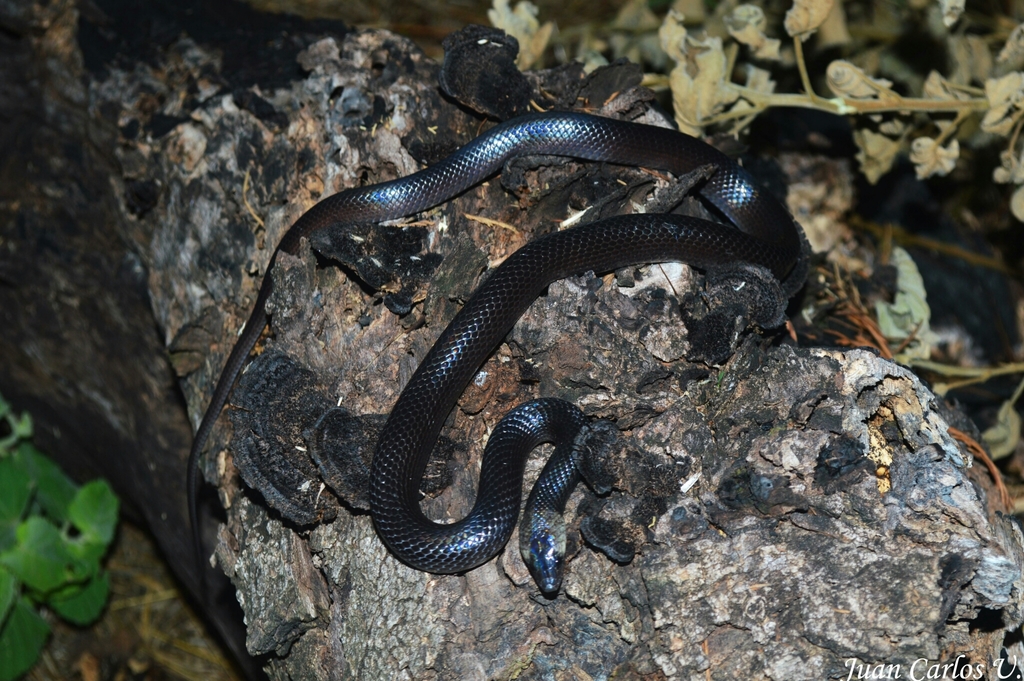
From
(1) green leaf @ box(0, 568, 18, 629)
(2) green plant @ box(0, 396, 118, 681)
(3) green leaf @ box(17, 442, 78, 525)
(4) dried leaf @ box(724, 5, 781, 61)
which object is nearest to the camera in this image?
(4) dried leaf @ box(724, 5, 781, 61)

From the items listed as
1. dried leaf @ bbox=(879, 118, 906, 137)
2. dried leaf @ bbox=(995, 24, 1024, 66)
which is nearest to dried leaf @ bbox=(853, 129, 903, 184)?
dried leaf @ bbox=(879, 118, 906, 137)

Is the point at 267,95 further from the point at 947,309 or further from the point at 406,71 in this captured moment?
the point at 947,309

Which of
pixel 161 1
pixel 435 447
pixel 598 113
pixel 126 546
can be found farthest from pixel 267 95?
pixel 126 546

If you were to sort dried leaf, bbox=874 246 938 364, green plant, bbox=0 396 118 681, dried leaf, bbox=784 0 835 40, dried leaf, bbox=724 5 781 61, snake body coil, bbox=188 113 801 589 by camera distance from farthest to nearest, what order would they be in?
1. green plant, bbox=0 396 118 681
2. dried leaf, bbox=874 246 938 364
3. dried leaf, bbox=724 5 781 61
4. dried leaf, bbox=784 0 835 40
5. snake body coil, bbox=188 113 801 589

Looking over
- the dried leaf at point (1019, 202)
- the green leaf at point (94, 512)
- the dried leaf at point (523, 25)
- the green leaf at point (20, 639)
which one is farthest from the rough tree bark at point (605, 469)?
the green leaf at point (20, 639)

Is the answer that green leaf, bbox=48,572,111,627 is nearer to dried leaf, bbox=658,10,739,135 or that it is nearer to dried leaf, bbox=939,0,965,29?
dried leaf, bbox=658,10,739,135

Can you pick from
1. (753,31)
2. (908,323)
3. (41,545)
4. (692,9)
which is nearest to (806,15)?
(753,31)

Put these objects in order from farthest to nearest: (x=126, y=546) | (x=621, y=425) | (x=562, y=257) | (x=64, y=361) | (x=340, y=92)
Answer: (x=126, y=546)
(x=64, y=361)
(x=340, y=92)
(x=562, y=257)
(x=621, y=425)
